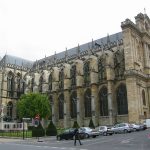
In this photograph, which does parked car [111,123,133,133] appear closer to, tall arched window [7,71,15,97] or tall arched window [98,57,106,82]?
tall arched window [98,57,106,82]

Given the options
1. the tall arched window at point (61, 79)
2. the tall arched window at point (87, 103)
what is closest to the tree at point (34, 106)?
the tall arched window at point (87, 103)

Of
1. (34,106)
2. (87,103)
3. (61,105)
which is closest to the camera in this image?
(34,106)

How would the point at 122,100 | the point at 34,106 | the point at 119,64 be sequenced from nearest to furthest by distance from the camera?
1. the point at 122,100
2. the point at 119,64
3. the point at 34,106

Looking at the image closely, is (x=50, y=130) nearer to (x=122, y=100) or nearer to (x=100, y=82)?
(x=122, y=100)

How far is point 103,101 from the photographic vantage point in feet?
183

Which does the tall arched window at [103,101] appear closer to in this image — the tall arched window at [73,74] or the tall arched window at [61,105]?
the tall arched window at [73,74]

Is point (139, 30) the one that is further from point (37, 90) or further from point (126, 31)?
point (37, 90)

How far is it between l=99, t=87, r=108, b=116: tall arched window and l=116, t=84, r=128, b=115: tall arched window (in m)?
2.85

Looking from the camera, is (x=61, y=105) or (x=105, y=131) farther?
(x=61, y=105)

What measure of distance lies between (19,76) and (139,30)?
1463 inches

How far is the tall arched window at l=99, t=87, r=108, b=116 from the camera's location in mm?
55097

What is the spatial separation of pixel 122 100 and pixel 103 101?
4558mm

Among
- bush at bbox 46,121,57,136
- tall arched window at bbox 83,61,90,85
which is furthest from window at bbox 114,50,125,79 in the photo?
bush at bbox 46,121,57,136

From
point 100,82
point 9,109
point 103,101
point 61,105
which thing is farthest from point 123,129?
point 9,109
